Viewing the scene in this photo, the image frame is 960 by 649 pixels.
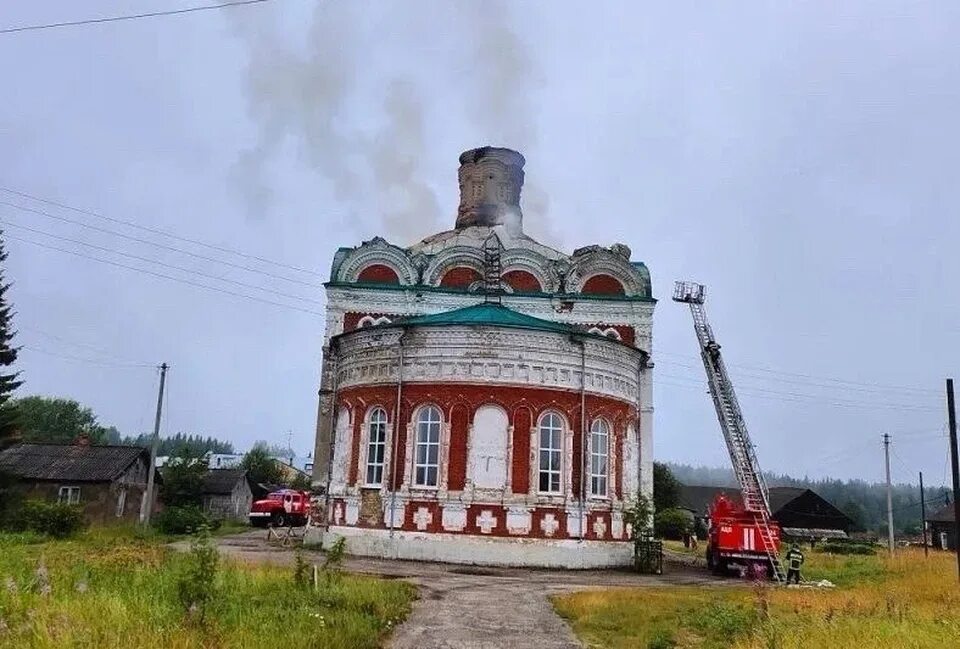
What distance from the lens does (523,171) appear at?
34406 mm

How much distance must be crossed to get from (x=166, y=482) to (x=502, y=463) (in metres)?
30.7

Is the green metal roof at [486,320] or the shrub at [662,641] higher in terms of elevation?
the green metal roof at [486,320]

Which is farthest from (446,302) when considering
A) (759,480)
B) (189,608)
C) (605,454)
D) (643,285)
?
(189,608)

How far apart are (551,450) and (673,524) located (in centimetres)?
2783

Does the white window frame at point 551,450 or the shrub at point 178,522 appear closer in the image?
the white window frame at point 551,450

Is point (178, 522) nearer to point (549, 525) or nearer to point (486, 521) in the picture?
point (486, 521)

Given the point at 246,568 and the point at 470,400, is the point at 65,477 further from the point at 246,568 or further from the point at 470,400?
the point at 246,568

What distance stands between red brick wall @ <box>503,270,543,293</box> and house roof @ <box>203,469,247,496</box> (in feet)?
88.3

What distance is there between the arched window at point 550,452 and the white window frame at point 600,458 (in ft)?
3.43

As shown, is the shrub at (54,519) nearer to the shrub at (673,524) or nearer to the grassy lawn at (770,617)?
the grassy lawn at (770,617)

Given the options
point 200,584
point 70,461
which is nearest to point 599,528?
point 200,584

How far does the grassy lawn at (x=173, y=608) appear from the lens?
22.4ft

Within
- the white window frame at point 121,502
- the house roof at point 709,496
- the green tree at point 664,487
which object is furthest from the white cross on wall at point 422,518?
the house roof at point 709,496

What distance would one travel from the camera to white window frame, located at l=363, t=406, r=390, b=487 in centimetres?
2200
